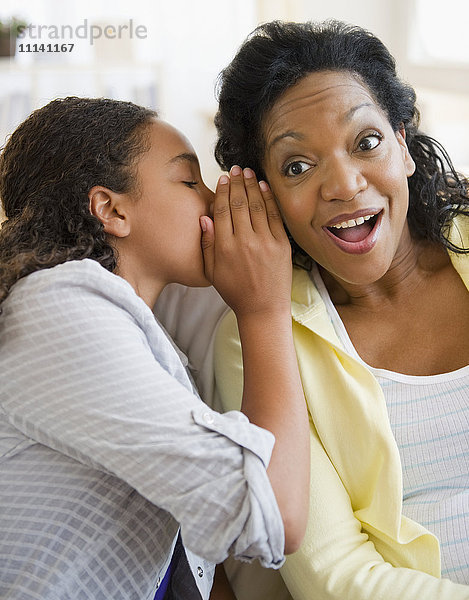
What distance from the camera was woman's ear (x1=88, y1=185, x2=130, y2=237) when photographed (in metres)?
1.30

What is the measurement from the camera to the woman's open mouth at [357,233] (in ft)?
4.39

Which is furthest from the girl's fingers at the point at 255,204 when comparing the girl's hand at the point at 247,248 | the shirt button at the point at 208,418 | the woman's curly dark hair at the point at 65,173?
the shirt button at the point at 208,418

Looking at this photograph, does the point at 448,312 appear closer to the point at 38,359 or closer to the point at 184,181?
the point at 184,181

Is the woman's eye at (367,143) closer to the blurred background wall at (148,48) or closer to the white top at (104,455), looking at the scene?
the white top at (104,455)

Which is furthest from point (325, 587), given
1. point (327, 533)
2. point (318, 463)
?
point (318, 463)

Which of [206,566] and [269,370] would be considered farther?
[206,566]

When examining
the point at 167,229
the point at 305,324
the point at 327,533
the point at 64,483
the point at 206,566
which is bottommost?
the point at 206,566

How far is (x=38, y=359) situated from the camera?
106cm

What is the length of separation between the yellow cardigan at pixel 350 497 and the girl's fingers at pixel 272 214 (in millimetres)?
156

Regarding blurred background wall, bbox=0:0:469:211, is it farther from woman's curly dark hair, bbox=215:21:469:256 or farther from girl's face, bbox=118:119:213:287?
girl's face, bbox=118:119:213:287

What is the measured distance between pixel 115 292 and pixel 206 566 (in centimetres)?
55

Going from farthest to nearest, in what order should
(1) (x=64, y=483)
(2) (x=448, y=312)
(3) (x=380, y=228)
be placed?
(2) (x=448, y=312) < (3) (x=380, y=228) < (1) (x=64, y=483)

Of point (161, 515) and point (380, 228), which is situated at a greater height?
point (380, 228)

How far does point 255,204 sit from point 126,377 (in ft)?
1.67
